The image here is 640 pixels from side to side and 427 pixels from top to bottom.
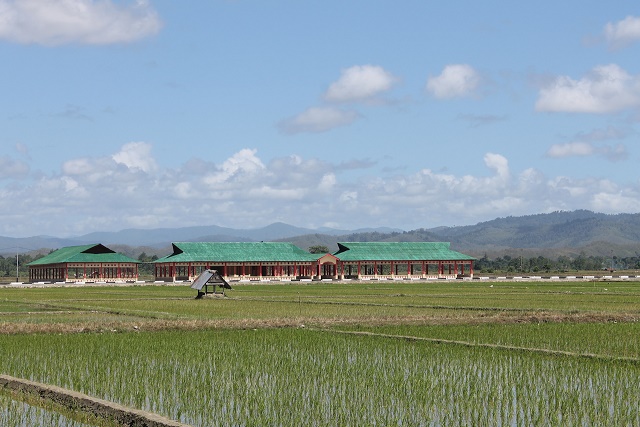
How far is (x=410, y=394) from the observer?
1304cm

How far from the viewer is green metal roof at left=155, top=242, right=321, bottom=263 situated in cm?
7606

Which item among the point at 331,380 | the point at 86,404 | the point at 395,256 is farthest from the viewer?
the point at 395,256

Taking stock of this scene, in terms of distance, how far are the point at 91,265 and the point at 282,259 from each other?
1589 cm

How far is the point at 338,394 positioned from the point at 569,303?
26.5 meters

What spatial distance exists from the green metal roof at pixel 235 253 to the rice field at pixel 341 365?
153 feet

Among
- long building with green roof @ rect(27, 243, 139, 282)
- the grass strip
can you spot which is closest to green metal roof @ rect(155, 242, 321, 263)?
long building with green roof @ rect(27, 243, 139, 282)

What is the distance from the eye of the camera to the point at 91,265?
76.2 m

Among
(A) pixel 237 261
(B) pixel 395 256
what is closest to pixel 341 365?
(A) pixel 237 261

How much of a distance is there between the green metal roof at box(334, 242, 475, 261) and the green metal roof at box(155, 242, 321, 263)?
3.56 meters

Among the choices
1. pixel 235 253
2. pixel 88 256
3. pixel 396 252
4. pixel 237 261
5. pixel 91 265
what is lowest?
pixel 91 265

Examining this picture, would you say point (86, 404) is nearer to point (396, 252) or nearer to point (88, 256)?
point (88, 256)

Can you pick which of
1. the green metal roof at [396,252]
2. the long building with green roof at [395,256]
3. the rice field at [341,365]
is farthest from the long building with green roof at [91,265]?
the rice field at [341,365]

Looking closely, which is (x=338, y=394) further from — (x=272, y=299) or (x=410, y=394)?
(x=272, y=299)

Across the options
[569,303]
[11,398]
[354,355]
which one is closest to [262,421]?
[11,398]
